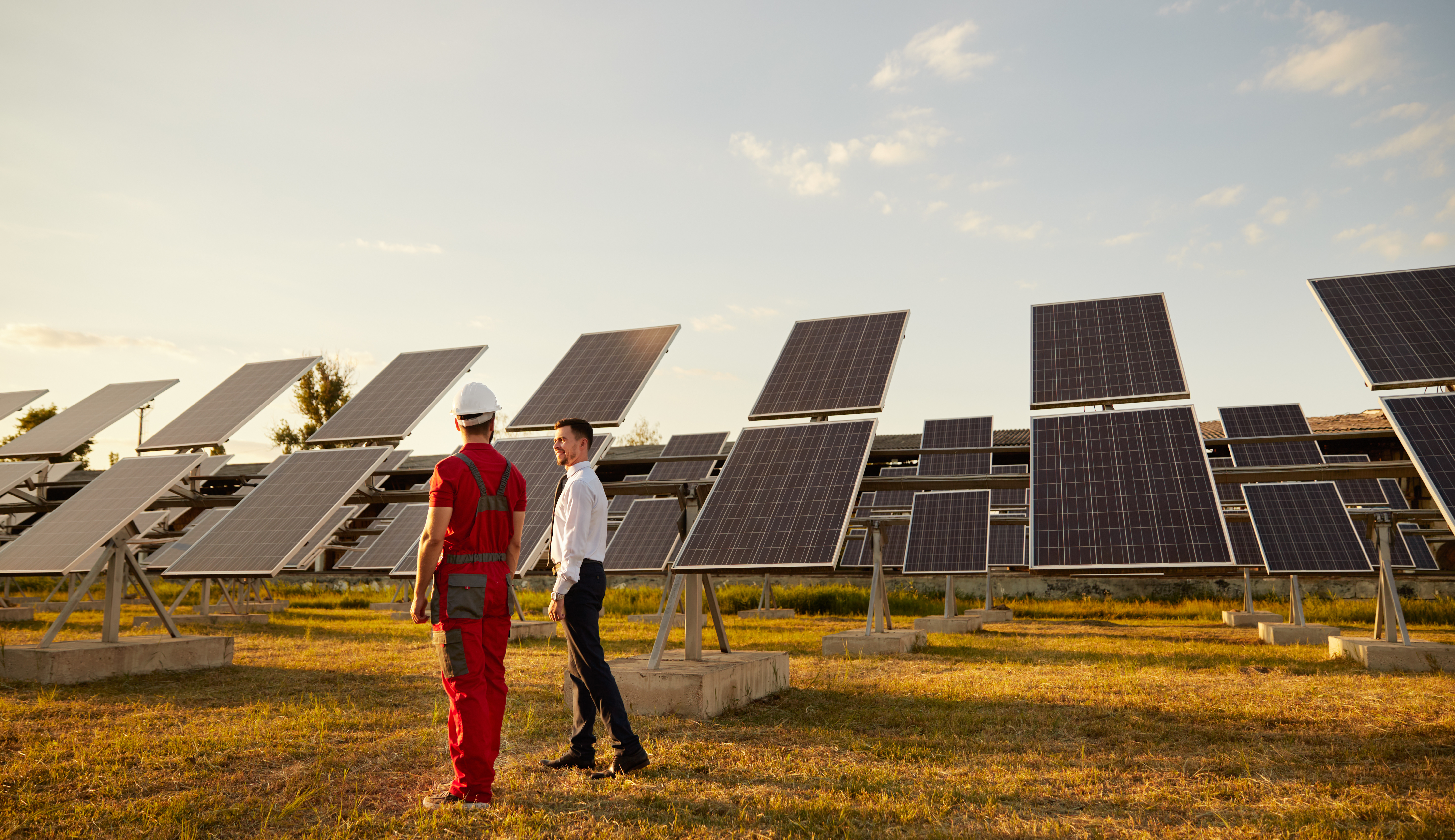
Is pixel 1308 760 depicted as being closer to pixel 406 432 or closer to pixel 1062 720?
pixel 1062 720

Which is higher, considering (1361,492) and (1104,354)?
(1361,492)

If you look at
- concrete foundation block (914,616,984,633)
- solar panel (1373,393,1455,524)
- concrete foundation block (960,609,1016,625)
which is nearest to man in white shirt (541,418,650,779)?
solar panel (1373,393,1455,524)

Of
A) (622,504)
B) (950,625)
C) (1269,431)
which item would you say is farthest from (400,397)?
(1269,431)

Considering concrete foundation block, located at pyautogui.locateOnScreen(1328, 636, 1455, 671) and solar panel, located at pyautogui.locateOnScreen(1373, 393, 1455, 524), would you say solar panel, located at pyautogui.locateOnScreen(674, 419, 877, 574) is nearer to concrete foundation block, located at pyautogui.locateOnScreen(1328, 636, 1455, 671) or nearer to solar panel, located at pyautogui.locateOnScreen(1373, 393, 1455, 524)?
solar panel, located at pyautogui.locateOnScreen(1373, 393, 1455, 524)

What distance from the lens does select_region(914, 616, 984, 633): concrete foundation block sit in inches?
651

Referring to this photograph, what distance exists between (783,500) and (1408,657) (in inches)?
326

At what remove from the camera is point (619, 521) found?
21.7 meters

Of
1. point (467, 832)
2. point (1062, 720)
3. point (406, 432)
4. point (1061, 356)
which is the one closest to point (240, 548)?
point (406, 432)

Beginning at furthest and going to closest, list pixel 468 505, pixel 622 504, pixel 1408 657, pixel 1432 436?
pixel 622 504 → pixel 1408 657 → pixel 1432 436 → pixel 468 505

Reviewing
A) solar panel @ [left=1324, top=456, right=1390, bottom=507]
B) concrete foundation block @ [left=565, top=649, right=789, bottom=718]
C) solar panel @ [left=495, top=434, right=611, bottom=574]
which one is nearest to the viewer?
concrete foundation block @ [left=565, top=649, right=789, bottom=718]

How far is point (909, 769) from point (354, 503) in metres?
8.48

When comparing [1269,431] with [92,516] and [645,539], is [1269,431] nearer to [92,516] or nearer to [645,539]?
[645,539]

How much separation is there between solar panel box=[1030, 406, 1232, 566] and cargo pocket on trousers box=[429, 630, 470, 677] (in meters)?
4.73

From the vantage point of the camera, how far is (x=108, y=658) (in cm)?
929
